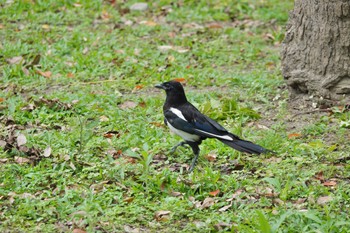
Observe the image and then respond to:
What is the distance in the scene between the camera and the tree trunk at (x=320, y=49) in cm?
812

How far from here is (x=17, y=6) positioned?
12.1 meters

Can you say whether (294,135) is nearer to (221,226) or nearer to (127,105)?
(127,105)

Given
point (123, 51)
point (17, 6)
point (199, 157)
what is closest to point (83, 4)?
point (17, 6)

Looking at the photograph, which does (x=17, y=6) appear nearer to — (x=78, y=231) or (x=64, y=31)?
(x=64, y=31)

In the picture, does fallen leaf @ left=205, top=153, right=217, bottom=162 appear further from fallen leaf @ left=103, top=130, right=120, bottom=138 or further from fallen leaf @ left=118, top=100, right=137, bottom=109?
fallen leaf @ left=118, top=100, right=137, bottom=109

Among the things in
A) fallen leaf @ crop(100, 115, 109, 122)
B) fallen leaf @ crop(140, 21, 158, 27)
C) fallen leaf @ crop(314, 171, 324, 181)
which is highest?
fallen leaf @ crop(314, 171, 324, 181)

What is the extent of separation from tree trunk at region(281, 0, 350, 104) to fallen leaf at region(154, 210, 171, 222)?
321cm

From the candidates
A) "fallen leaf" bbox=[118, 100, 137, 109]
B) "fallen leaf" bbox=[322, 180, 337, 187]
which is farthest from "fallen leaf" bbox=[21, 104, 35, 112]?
"fallen leaf" bbox=[322, 180, 337, 187]

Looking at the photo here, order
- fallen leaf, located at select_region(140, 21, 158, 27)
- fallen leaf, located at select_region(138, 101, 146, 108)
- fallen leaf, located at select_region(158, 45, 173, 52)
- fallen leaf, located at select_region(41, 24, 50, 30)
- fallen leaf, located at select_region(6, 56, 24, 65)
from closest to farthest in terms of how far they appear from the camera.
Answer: fallen leaf, located at select_region(138, 101, 146, 108) < fallen leaf, located at select_region(6, 56, 24, 65) < fallen leaf, located at select_region(158, 45, 173, 52) < fallen leaf, located at select_region(41, 24, 50, 30) < fallen leaf, located at select_region(140, 21, 158, 27)

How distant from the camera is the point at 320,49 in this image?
823cm

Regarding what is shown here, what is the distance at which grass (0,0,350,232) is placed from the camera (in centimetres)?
578

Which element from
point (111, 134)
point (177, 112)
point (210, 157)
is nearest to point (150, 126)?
point (111, 134)

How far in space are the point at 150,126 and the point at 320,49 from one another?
2080 mm

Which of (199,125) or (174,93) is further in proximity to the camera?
(174,93)
